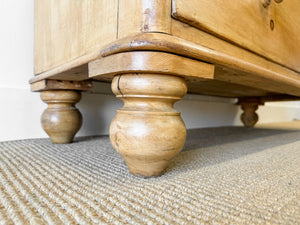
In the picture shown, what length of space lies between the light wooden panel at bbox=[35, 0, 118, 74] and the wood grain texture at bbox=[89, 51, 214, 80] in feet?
0.16

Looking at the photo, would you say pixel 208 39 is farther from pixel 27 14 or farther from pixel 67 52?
pixel 27 14

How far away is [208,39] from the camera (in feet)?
1.18

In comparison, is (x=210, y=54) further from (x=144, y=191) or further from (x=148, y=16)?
(x=144, y=191)

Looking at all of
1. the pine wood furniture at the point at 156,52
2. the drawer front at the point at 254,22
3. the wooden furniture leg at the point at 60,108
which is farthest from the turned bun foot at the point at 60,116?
the drawer front at the point at 254,22

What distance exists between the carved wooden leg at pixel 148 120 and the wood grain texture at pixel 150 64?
0.01 metres

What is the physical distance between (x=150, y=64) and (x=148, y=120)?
8 centimetres

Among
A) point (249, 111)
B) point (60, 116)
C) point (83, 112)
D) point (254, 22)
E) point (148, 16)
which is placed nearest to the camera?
point (148, 16)

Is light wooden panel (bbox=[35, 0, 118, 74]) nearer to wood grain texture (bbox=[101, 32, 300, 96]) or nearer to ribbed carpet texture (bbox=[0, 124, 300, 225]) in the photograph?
wood grain texture (bbox=[101, 32, 300, 96])

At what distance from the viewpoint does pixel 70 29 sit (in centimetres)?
48

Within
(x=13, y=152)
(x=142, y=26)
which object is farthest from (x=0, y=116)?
(x=142, y=26)

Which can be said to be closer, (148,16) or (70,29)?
(148,16)

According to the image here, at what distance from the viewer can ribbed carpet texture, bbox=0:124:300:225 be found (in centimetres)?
24

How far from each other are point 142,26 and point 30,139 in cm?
63

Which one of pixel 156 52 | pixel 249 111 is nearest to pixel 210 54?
pixel 156 52
